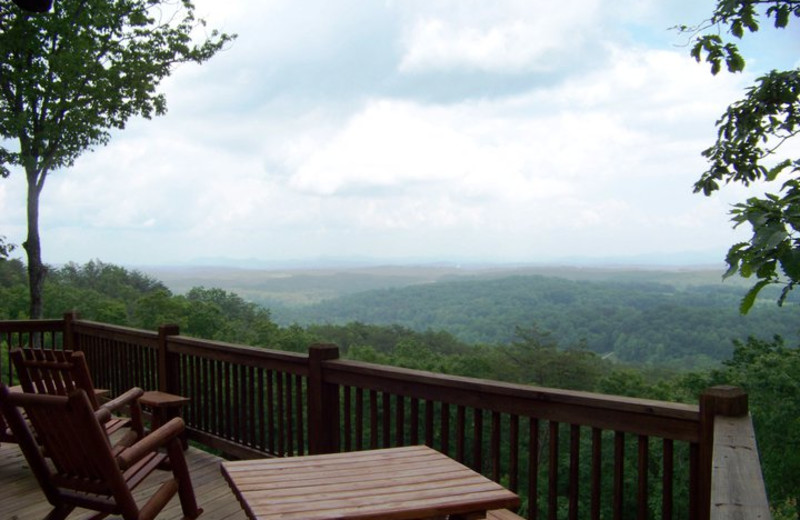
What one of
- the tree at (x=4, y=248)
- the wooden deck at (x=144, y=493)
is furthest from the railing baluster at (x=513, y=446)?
the tree at (x=4, y=248)

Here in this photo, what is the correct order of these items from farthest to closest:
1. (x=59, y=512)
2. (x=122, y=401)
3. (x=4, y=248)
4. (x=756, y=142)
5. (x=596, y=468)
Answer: (x=4, y=248) < (x=756, y=142) < (x=122, y=401) < (x=59, y=512) < (x=596, y=468)

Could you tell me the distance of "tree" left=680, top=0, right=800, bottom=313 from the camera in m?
2.19

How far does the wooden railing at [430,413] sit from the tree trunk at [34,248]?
2902 mm

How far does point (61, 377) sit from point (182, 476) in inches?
42.1

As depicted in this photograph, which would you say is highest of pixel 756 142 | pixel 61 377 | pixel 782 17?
pixel 782 17

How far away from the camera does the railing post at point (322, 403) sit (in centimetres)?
346

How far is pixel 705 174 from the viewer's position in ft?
19.2

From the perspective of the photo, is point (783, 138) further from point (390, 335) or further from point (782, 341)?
point (390, 335)

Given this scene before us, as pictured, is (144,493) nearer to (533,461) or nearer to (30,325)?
(533,461)

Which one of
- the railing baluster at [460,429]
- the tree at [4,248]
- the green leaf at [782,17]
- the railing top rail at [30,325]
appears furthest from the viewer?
the tree at [4,248]

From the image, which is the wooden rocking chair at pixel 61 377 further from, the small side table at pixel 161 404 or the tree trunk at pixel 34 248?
the tree trunk at pixel 34 248

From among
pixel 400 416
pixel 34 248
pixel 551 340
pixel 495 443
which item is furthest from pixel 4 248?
pixel 551 340

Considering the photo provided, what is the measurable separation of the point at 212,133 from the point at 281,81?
Answer: 10.1 metres

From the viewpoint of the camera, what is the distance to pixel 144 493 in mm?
3777
